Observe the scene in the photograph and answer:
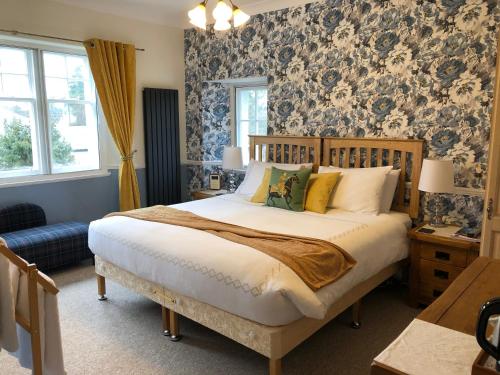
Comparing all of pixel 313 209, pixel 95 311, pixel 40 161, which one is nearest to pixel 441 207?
pixel 313 209

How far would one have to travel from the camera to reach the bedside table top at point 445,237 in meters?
2.80

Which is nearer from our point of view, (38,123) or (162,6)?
(38,123)

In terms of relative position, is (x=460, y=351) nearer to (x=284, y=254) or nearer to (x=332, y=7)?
(x=284, y=254)

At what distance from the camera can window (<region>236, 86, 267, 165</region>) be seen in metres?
4.78

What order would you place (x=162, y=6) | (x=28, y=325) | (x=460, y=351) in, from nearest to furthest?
(x=460, y=351)
(x=28, y=325)
(x=162, y=6)

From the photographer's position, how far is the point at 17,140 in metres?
4.00

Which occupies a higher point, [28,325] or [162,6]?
[162,6]

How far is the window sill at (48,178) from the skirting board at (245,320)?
1.62 m

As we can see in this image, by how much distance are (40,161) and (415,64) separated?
374cm

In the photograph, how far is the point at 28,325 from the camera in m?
1.67

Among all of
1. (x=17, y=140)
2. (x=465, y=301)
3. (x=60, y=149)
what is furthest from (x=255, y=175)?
(x=465, y=301)

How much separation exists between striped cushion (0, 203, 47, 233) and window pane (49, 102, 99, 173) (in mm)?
516

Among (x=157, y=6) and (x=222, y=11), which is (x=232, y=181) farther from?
(x=222, y=11)

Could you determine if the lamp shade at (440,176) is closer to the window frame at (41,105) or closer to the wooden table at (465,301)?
the wooden table at (465,301)
